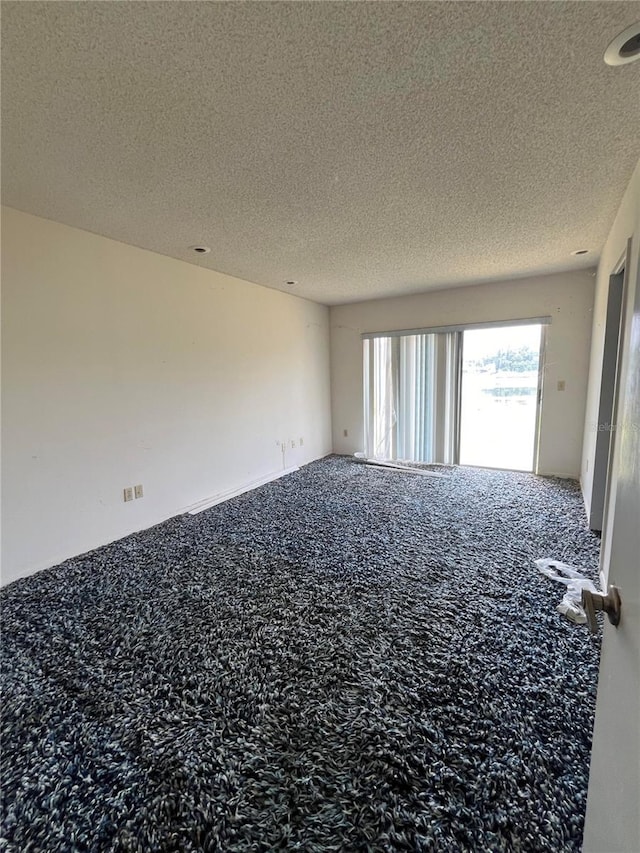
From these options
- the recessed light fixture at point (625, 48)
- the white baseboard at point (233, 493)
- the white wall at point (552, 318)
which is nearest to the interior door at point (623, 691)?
the recessed light fixture at point (625, 48)

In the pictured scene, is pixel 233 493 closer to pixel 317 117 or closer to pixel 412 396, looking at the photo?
pixel 412 396

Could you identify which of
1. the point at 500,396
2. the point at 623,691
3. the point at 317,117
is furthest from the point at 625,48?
the point at 500,396

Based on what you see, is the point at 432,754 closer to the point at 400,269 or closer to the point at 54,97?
the point at 54,97

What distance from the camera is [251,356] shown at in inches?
167

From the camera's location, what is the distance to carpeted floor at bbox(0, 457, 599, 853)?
1046 millimetres

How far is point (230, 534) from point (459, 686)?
1.96 metres

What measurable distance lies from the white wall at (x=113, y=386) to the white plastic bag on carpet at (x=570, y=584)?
118 inches

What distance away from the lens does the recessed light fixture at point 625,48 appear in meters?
1.14

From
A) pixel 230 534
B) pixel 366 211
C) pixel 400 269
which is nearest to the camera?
pixel 366 211

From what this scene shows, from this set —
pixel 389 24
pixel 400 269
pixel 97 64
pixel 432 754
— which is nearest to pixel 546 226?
pixel 400 269

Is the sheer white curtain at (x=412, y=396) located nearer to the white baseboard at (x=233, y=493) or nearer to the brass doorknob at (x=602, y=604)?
the white baseboard at (x=233, y=493)

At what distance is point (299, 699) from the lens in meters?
1.44

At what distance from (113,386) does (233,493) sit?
65.0 inches

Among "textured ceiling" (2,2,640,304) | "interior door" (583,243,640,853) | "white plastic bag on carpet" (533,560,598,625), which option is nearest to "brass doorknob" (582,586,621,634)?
"interior door" (583,243,640,853)
